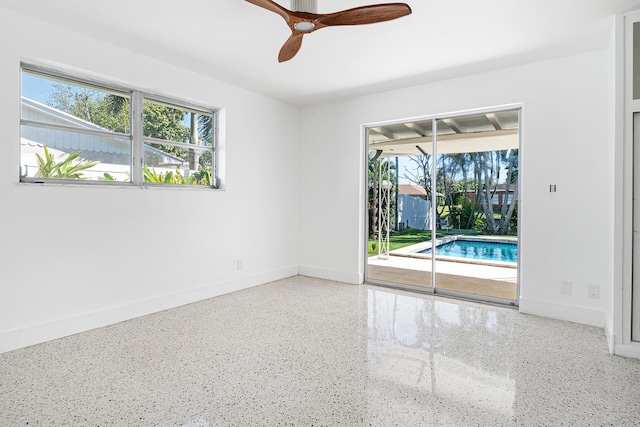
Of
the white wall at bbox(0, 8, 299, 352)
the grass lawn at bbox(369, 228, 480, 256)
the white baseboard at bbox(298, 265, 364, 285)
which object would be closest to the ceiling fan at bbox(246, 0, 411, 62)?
the white wall at bbox(0, 8, 299, 352)

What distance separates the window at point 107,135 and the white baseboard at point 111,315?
1.17 m

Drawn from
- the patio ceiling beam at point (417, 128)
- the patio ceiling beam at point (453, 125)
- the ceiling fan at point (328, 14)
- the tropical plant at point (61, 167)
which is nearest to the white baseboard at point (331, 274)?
the patio ceiling beam at point (417, 128)

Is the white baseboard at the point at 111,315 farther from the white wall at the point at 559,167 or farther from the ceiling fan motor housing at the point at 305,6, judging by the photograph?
the white wall at the point at 559,167

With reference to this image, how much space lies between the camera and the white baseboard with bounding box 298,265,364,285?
4.81 meters

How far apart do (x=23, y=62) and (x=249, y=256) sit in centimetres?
291

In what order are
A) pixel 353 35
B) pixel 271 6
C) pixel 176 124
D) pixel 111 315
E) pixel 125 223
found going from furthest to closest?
pixel 176 124
pixel 125 223
pixel 111 315
pixel 353 35
pixel 271 6

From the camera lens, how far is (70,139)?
10.1 feet

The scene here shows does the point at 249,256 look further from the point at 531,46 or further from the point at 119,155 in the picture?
the point at 531,46

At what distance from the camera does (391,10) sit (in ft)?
6.93

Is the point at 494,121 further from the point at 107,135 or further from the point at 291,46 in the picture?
the point at 107,135

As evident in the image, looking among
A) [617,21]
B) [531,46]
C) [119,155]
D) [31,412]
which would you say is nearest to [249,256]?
[119,155]

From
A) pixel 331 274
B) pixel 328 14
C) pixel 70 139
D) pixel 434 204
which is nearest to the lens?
pixel 328 14

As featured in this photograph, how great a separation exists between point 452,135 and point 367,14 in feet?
8.21

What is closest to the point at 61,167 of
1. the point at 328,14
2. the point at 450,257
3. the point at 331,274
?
the point at 328,14
